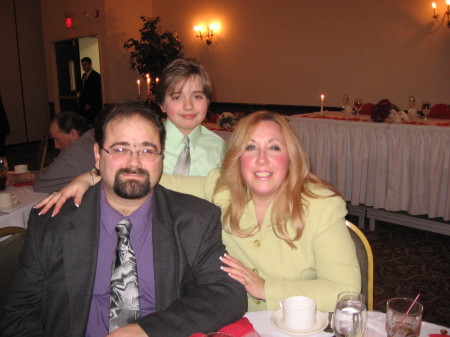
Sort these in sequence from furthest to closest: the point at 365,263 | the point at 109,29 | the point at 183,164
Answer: the point at 109,29 → the point at 183,164 → the point at 365,263

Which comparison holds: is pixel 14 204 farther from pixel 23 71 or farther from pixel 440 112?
pixel 23 71

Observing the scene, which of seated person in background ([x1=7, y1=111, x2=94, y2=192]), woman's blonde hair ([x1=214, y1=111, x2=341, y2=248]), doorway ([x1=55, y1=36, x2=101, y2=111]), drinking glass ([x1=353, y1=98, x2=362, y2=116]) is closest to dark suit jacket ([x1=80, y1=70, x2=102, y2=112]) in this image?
doorway ([x1=55, y1=36, x2=101, y2=111])

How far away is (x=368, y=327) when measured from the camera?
1.28 metres

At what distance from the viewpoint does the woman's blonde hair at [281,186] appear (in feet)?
5.52

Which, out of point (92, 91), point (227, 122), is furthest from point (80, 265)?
point (92, 91)

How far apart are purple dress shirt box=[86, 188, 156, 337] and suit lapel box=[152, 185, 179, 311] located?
0.05 metres

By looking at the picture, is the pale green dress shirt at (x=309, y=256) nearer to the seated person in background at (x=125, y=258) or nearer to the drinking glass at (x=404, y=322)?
the seated person in background at (x=125, y=258)

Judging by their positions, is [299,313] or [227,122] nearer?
[299,313]

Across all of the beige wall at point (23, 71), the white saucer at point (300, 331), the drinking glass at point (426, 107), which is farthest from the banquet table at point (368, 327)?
the beige wall at point (23, 71)

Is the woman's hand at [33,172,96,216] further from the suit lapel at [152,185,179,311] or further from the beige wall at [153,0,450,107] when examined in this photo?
the beige wall at [153,0,450,107]

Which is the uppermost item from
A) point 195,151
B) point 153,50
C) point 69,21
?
point 69,21

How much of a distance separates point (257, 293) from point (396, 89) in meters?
6.23

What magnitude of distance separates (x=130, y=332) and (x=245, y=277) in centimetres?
45

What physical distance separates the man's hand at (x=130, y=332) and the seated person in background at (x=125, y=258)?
0.16ft
